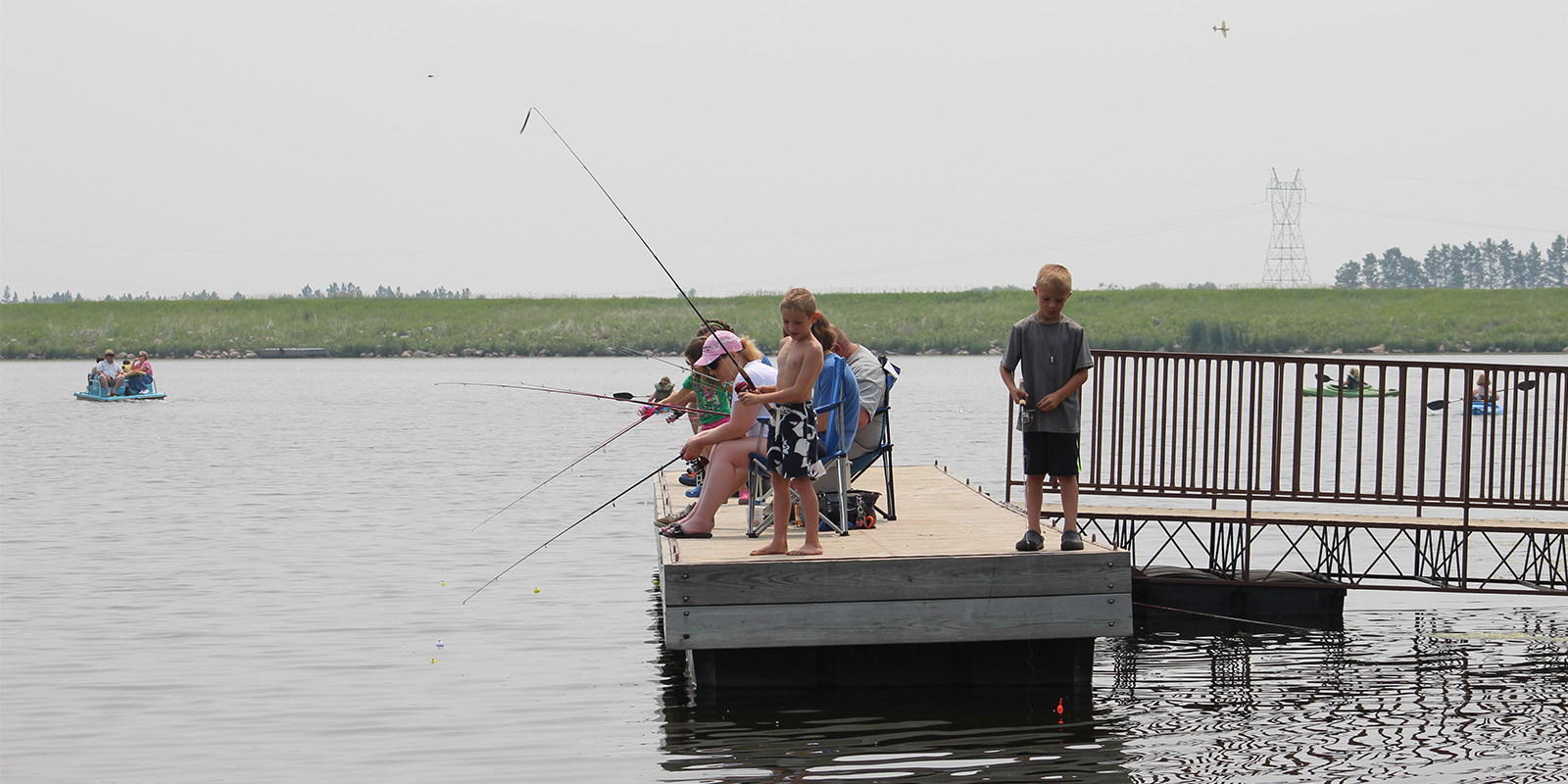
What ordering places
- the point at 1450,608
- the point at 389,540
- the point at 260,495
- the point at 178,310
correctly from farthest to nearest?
the point at 178,310, the point at 260,495, the point at 389,540, the point at 1450,608

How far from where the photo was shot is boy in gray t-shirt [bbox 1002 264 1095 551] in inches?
301

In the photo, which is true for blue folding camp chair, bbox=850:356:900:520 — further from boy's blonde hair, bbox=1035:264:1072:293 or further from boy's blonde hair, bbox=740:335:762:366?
boy's blonde hair, bbox=1035:264:1072:293

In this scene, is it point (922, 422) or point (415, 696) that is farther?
point (922, 422)

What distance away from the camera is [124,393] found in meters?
43.2

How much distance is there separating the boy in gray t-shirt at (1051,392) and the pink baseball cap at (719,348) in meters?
1.80

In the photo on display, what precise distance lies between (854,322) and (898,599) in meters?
90.6

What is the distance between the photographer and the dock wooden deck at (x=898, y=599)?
7535 millimetres

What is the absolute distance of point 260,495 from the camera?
65.8 ft

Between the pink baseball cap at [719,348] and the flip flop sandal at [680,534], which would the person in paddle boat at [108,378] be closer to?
the pink baseball cap at [719,348]

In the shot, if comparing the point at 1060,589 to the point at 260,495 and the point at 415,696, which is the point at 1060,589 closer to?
the point at 415,696

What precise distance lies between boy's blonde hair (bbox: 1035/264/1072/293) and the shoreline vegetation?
79978 mm

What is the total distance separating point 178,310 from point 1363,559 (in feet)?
325

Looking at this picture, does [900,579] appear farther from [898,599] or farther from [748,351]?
[748,351]

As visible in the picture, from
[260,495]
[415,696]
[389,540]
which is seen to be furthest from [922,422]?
[415,696]
